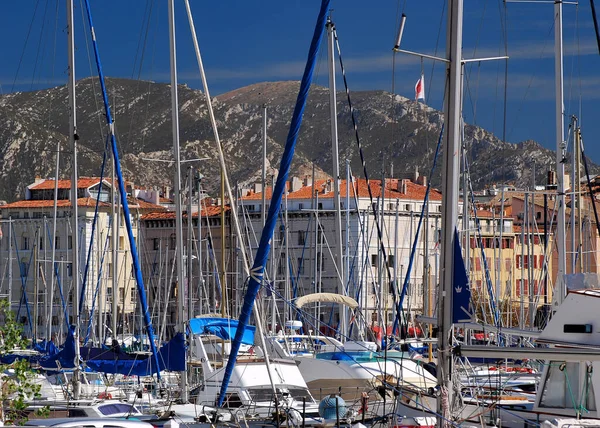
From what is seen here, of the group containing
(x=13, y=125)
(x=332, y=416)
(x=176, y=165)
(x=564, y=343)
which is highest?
(x=13, y=125)

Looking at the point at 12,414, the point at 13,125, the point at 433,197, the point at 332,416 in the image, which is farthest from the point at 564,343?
the point at 13,125

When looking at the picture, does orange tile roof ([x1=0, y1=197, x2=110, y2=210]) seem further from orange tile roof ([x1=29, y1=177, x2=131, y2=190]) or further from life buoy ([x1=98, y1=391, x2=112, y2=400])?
life buoy ([x1=98, y1=391, x2=112, y2=400])

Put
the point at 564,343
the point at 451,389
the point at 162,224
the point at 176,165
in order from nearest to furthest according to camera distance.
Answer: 1. the point at 451,389
2. the point at 564,343
3. the point at 176,165
4. the point at 162,224

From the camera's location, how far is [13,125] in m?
197

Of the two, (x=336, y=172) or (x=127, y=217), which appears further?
(x=336, y=172)

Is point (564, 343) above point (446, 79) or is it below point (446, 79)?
below

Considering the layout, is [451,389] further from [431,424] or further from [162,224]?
[162,224]

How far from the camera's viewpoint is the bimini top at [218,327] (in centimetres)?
3076

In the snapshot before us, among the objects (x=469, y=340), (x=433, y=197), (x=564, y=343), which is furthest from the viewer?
(x=433, y=197)

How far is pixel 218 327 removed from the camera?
103ft

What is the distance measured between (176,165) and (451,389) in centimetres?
1303

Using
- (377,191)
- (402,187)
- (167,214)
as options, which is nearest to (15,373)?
(377,191)

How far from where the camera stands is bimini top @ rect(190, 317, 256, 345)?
30763mm

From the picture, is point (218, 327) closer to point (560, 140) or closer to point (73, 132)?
point (73, 132)
